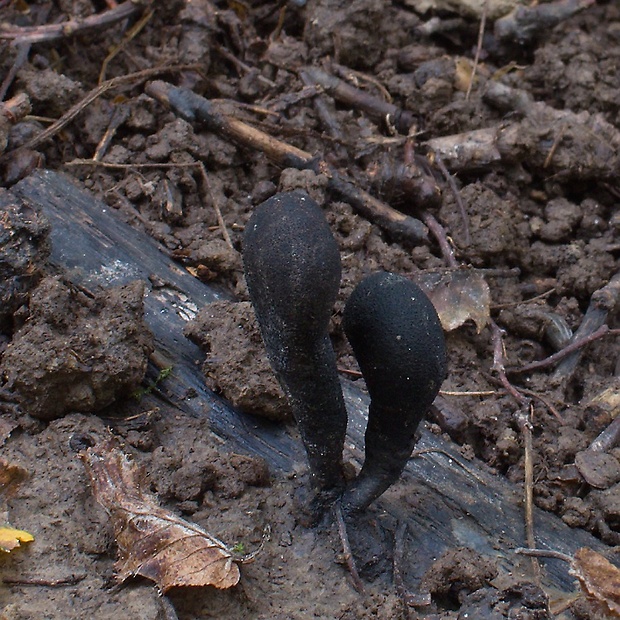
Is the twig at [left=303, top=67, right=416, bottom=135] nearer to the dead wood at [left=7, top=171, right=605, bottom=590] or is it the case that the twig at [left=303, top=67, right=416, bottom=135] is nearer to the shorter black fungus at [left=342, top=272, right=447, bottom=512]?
the dead wood at [left=7, top=171, right=605, bottom=590]

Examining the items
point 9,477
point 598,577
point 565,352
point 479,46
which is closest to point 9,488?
point 9,477

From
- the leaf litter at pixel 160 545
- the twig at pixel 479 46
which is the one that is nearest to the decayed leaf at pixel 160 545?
the leaf litter at pixel 160 545

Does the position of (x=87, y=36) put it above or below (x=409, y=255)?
above

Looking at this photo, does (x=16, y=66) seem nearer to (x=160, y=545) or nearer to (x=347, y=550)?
(x=160, y=545)

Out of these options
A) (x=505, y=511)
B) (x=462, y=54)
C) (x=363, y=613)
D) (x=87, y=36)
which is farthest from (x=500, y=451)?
(x=87, y=36)

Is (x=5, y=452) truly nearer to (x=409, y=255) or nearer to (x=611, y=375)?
(x=409, y=255)
